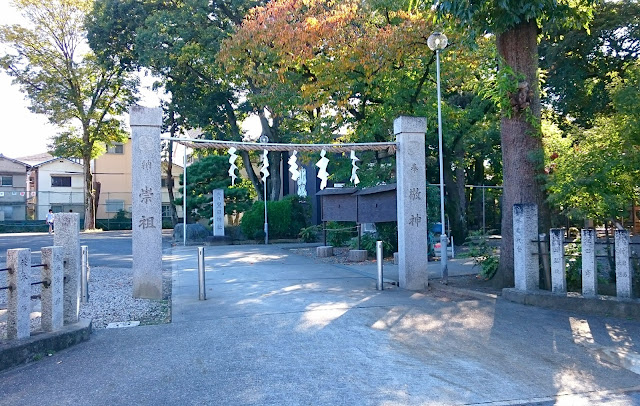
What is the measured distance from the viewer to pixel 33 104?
1556 inches

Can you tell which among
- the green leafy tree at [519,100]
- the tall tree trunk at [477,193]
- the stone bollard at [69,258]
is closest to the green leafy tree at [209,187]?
the tall tree trunk at [477,193]

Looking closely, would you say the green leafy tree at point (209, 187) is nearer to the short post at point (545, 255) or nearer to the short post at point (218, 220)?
the short post at point (218, 220)

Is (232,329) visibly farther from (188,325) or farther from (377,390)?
(377,390)

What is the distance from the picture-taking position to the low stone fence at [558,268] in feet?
29.3

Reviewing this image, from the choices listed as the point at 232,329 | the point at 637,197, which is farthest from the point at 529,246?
the point at 232,329

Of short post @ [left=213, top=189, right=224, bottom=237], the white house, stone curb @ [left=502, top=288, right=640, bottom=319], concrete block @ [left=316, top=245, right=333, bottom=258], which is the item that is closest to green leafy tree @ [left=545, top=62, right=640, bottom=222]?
stone curb @ [left=502, top=288, right=640, bottom=319]

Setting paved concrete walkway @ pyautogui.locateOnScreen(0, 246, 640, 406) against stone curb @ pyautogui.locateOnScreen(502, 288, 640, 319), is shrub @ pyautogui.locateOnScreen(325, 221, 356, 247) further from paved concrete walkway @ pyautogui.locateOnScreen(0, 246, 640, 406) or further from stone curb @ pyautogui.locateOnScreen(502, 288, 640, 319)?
stone curb @ pyautogui.locateOnScreen(502, 288, 640, 319)

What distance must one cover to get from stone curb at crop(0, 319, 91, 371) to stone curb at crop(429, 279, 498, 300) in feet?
22.9

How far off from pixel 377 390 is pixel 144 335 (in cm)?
387

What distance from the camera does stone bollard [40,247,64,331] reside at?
7.21 meters

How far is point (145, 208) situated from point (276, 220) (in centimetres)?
1773

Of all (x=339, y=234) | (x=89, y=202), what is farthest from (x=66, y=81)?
(x=339, y=234)

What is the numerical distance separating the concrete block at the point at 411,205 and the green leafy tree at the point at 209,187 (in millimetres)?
21075

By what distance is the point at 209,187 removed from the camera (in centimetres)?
3291
